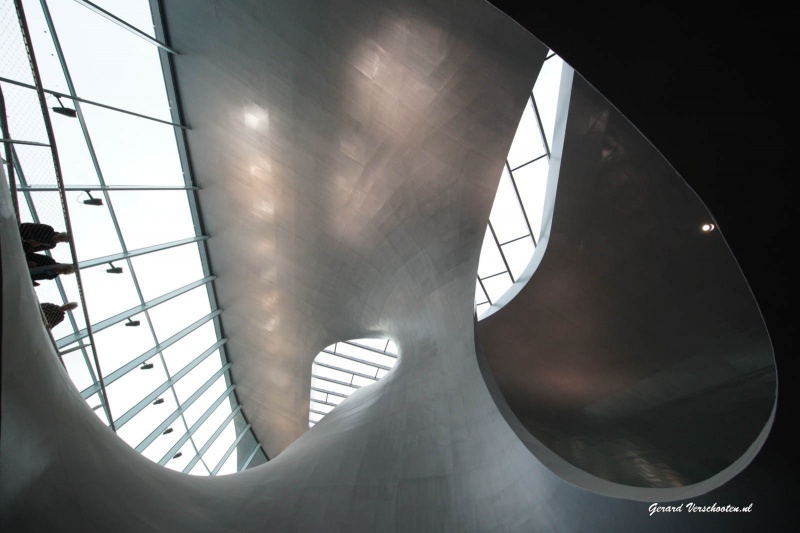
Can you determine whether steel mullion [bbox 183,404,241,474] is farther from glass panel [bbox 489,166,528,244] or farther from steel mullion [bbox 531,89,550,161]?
steel mullion [bbox 531,89,550,161]

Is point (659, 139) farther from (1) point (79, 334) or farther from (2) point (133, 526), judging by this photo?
(1) point (79, 334)

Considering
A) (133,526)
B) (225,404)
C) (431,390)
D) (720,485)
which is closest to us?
(720,485)

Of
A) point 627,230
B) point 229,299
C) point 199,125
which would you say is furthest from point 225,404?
point 627,230

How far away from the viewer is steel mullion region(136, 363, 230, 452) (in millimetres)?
16891

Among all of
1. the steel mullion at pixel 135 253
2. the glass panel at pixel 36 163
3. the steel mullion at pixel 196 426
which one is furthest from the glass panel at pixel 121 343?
the glass panel at pixel 36 163

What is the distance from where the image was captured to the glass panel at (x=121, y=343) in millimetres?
14000

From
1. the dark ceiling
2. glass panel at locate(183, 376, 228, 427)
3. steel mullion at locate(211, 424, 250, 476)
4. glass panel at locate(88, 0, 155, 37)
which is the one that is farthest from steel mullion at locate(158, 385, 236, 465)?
the dark ceiling

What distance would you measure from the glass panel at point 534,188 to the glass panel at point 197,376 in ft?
56.1

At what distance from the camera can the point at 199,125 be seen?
15.1m

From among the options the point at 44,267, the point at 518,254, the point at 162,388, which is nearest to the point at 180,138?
the point at 162,388

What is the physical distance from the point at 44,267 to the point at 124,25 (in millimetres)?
9208

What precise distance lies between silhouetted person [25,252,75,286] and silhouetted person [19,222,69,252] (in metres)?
0.30

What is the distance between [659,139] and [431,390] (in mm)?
8832

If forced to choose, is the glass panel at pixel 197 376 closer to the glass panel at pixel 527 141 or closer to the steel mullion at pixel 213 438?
the steel mullion at pixel 213 438
